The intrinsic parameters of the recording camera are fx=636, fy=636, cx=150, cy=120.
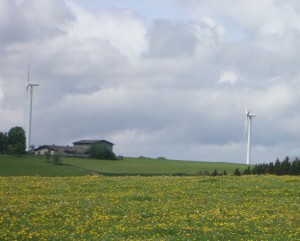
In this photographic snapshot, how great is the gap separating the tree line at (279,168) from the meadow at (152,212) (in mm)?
28335

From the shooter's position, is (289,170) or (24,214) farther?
(289,170)

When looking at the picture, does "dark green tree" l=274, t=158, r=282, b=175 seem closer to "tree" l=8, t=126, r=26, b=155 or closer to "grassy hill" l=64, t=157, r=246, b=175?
"grassy hill" l=64, t=157, r=246, b=175

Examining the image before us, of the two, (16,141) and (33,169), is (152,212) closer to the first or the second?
(33,169)

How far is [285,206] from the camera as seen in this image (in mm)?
24938

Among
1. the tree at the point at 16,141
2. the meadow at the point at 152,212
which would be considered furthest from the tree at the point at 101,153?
the meadow at the point at 152,212

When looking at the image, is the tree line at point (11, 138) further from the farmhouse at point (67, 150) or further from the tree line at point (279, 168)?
the tree line at point (279, 168)

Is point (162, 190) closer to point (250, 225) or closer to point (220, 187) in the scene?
point (220, 187)

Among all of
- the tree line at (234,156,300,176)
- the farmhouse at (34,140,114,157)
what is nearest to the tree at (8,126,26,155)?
the farmhouse at (34,140,114,157)

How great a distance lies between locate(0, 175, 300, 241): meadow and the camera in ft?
62.3

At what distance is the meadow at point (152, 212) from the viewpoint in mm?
18984

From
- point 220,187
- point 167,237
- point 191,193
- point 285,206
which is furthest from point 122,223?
point 220,187

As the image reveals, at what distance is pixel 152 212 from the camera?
23016 mm

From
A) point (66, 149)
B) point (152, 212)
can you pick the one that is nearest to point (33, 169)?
point (66, 149)

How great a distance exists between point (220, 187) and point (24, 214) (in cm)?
1274
